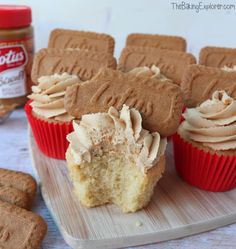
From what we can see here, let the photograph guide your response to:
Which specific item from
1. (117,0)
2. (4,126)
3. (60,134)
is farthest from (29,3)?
(60,134)

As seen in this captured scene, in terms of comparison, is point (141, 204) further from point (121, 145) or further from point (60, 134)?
point (60, 134)

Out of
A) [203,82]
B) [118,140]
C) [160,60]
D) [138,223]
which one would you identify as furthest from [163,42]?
[138,223]

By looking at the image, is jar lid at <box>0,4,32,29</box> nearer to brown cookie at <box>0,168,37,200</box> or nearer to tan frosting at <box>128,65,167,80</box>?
tan frosting at <box>128,65,167,80</box>

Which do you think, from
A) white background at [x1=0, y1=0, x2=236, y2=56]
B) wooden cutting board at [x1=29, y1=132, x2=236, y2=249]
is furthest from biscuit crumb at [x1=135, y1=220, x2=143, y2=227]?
white background at [x1=0, y1=0, x2=236, y2=56]

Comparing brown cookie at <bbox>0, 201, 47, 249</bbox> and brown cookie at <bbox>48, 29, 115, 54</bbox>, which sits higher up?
brown cookie at <bbox>48, 29, 115, 54</bbox>

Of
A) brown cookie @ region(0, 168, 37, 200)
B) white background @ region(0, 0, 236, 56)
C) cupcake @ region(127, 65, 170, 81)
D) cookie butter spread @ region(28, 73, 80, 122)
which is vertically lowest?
brown cookie @ region(0, 168, 37, 200)

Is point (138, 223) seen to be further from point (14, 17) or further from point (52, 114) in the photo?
point (14, 17)
